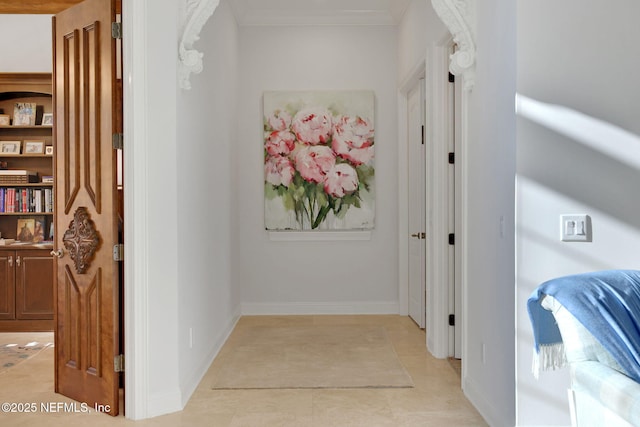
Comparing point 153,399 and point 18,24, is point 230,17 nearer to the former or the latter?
point 18,24

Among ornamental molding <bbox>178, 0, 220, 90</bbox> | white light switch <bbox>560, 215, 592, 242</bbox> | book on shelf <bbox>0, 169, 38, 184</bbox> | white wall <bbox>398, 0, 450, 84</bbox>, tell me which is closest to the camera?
white light switch <bbox>560, 215, 592, 242</bbox>

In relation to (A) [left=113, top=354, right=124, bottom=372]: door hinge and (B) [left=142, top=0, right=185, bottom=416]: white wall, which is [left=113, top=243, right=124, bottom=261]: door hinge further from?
(A) [left=113, top=354, right=124, bottom=372]: door hinge

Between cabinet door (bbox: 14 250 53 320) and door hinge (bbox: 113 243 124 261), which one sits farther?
cabinet door (bbox: 14 250 53 320)

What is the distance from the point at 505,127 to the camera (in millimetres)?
2662

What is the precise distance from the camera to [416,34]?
16.1 feet

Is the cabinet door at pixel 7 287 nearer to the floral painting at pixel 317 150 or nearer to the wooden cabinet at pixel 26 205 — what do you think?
the wooden cabinet at pixel 26 205

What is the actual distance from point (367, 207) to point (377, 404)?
295 centimetres

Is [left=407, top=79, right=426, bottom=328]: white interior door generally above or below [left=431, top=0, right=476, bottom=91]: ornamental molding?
below

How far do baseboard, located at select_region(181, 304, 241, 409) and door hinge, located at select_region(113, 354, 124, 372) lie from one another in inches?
15.7

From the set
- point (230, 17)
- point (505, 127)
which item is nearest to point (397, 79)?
point (230, 17)

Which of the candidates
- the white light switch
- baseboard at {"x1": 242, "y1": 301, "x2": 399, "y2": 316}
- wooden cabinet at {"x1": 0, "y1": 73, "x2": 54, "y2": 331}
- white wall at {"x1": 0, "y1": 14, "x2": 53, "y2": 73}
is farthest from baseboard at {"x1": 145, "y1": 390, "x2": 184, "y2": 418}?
white wall at {"x1": 0, "y1": 14, "x2": 53, "y2": 73}

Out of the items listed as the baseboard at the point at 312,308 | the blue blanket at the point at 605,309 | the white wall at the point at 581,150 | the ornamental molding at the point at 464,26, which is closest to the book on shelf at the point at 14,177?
the baseboard at the point at 312,308

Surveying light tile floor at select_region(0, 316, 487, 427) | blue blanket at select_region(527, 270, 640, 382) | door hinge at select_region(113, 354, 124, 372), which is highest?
blue blanket at select_region(527, 270, 640, 382)

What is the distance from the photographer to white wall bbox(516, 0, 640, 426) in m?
2.39
